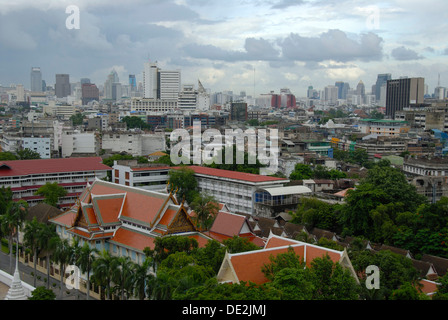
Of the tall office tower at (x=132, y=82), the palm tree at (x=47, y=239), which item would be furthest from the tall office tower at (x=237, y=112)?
the palm tree at (x=47, y=239)

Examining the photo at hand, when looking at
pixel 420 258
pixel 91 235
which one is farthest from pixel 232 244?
pixel 420 258

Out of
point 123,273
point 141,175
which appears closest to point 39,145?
point 141,175

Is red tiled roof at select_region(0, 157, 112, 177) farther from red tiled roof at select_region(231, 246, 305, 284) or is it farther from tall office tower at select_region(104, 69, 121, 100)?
tall office tower at select_region(104, 69, 121, 100)

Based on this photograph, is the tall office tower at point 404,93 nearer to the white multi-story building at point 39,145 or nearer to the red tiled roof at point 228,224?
the white multi-story building at point 39,145

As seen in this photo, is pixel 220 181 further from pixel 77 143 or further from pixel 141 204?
pixel 77 143

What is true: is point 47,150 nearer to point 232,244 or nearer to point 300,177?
point 300,177

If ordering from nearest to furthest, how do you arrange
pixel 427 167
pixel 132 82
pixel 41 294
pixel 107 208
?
1. pixel 41 294
2. pixel 107 208
3. pixel 427 167
4. pixel 132 82

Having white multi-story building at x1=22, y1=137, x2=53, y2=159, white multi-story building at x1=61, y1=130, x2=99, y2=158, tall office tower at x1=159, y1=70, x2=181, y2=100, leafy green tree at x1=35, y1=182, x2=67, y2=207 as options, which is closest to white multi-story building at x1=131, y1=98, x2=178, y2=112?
tall office tower at x1=159, y1=70, x2=181, y2=100
